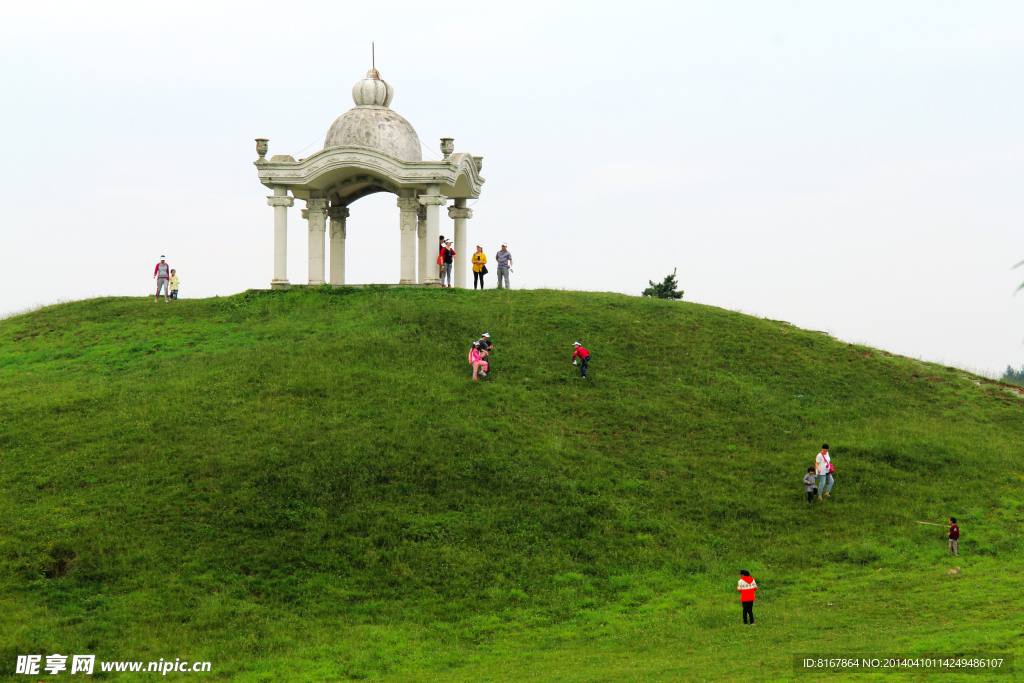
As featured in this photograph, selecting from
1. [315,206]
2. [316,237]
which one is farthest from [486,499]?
[315,206]

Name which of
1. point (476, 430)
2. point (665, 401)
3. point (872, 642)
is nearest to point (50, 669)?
point (476, 430)

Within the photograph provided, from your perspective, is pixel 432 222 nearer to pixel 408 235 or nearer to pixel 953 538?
pixel 408 235

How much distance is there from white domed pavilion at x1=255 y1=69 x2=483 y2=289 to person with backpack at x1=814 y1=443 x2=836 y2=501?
22744 mm

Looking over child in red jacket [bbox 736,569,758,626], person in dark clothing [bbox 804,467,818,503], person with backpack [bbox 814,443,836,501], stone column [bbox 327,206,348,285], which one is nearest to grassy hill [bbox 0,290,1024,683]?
person in dark clothing [bbox 804,467,818,503]

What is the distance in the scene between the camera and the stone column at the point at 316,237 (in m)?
45.4

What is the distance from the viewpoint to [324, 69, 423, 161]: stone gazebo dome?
4450 cm

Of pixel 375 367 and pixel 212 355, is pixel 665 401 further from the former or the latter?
pixel 212 355

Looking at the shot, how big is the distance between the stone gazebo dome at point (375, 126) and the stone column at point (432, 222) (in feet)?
8.39

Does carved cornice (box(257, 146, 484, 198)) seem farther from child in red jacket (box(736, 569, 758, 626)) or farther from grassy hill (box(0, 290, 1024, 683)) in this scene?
Result: child in red jacket (box(736, 569, 758, 626))

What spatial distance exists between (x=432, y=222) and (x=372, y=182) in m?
5.04

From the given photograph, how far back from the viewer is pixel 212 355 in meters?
35.0

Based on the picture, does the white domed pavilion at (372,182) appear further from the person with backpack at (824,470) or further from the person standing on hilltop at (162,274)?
the person with backpack at (824,470)

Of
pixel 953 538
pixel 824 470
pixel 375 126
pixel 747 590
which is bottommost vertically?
Answer: pixel 747 590

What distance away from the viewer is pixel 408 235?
144 ft
